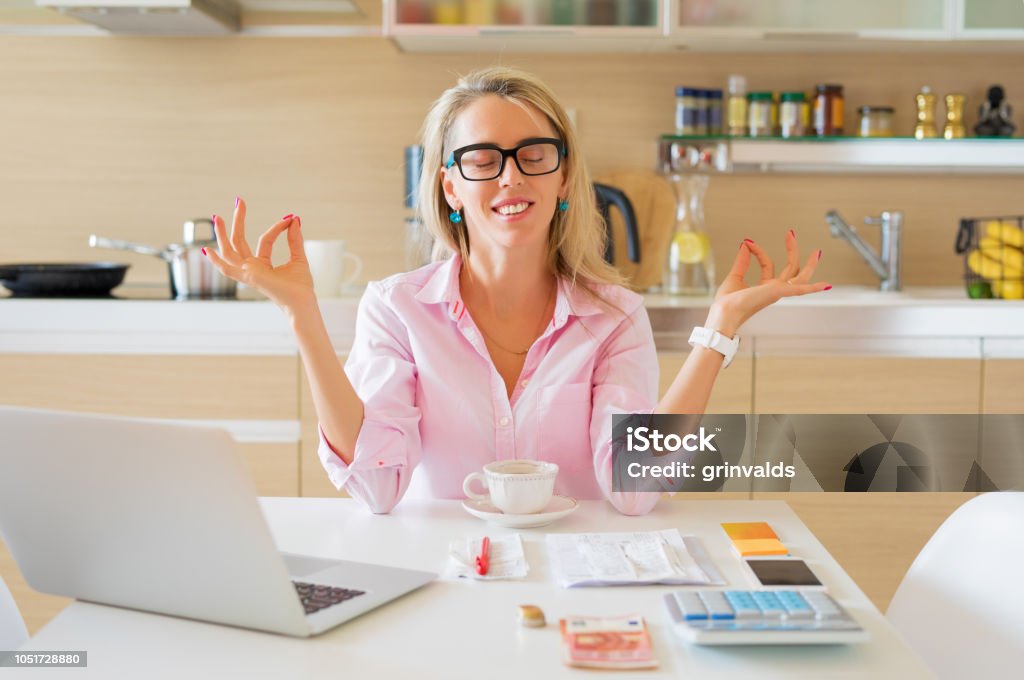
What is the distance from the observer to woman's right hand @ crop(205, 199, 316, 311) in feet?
4.42

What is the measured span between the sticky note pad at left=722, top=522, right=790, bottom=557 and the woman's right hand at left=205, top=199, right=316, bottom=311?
24.3 inches

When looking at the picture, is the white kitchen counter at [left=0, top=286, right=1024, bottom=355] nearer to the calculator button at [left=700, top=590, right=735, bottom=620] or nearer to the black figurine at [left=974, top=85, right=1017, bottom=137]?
A: the black figurine at [left=974, top=85, right=1017, bottom=137]

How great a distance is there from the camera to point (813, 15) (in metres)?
2.95

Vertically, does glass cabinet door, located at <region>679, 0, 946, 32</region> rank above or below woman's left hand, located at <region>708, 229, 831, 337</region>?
above

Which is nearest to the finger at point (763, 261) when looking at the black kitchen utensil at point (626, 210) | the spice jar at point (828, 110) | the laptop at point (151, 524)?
the laptop at point (151, 524)

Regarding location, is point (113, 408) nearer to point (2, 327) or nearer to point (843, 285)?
point (2, 327)

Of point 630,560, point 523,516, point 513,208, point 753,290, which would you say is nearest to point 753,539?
point 630,560

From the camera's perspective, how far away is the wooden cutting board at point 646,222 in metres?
3.07

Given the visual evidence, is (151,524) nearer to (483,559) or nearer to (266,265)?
(483,559)

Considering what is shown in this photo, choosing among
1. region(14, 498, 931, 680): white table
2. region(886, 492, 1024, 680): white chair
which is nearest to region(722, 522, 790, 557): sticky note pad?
region(14, 498, 931, 680): white table

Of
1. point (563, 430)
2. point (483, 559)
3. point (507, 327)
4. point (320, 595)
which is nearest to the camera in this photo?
point (320, 595)

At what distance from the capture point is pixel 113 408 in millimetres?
2705

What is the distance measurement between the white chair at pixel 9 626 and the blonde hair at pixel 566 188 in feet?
2.92

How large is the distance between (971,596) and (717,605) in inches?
16.1
